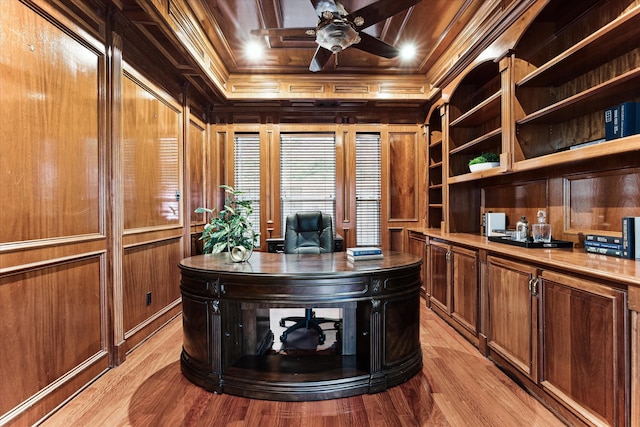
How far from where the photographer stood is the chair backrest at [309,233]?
3578 millimetres

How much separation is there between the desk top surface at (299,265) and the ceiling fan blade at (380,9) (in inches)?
71.5

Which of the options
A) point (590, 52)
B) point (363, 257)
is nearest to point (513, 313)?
point (363, 257)

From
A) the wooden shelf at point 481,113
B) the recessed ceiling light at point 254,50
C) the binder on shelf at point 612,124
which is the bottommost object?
the binder on shelf at point 612,124

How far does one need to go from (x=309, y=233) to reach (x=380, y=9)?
220cm

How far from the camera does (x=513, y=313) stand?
239 cm

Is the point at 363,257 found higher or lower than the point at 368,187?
lower

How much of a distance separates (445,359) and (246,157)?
3.81 meters

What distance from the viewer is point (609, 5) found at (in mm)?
2236

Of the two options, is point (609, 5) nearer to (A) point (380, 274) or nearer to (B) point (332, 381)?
(A) point (380, 274)

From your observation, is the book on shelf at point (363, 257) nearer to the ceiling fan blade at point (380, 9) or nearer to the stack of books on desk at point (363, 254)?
the stack of books on desk at point (363, 254)

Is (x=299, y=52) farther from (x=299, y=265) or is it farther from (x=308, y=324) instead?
(x=308, y=324)

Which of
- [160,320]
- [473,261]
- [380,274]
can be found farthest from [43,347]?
[473,261]

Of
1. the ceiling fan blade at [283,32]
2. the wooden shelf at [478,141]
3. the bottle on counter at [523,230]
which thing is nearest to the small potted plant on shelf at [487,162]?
the wooden shelf at [478,141]

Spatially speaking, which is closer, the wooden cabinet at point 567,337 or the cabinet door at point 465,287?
the wooden cabinet at point 567,337
